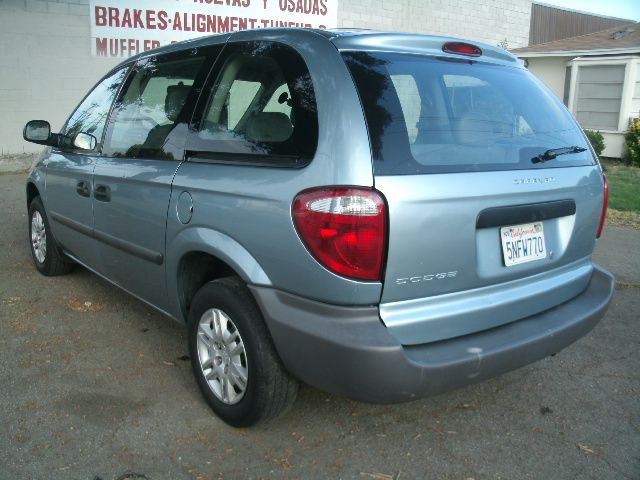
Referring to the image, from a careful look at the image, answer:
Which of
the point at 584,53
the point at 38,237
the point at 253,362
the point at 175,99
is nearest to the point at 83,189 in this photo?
the point at 175,99

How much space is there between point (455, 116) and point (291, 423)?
5.35 ft

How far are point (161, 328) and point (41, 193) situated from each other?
1.60 m

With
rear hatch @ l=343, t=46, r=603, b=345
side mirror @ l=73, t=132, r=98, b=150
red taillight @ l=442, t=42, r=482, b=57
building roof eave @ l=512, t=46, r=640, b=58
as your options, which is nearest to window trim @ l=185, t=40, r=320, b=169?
rear hatch @ l=343, t=46, r=603, b=345

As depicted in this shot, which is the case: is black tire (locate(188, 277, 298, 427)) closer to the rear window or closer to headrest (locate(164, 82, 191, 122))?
the rear window

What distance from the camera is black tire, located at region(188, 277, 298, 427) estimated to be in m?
2.65

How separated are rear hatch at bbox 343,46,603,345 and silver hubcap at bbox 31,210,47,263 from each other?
359 centimetres

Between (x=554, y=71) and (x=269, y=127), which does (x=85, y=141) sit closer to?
(x=269, y=127)

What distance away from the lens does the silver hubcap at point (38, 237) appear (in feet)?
16.8

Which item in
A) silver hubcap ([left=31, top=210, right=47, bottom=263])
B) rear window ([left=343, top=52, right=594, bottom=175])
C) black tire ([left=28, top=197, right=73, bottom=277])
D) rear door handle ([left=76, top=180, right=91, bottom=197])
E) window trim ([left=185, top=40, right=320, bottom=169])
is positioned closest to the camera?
rear window ([left=343, top=52, right=594, bottom=175])

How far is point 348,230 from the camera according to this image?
90.4 inches

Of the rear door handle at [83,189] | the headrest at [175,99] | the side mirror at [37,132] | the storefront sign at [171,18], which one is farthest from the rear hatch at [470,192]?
the storefront sign at [171,18]

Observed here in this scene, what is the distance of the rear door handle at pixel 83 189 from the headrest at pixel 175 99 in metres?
0.93

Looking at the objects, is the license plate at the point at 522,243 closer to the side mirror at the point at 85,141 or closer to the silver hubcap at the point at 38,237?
the side mirror at the point at 85,141

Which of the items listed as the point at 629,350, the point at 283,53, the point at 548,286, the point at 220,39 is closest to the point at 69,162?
the point at 220,39
